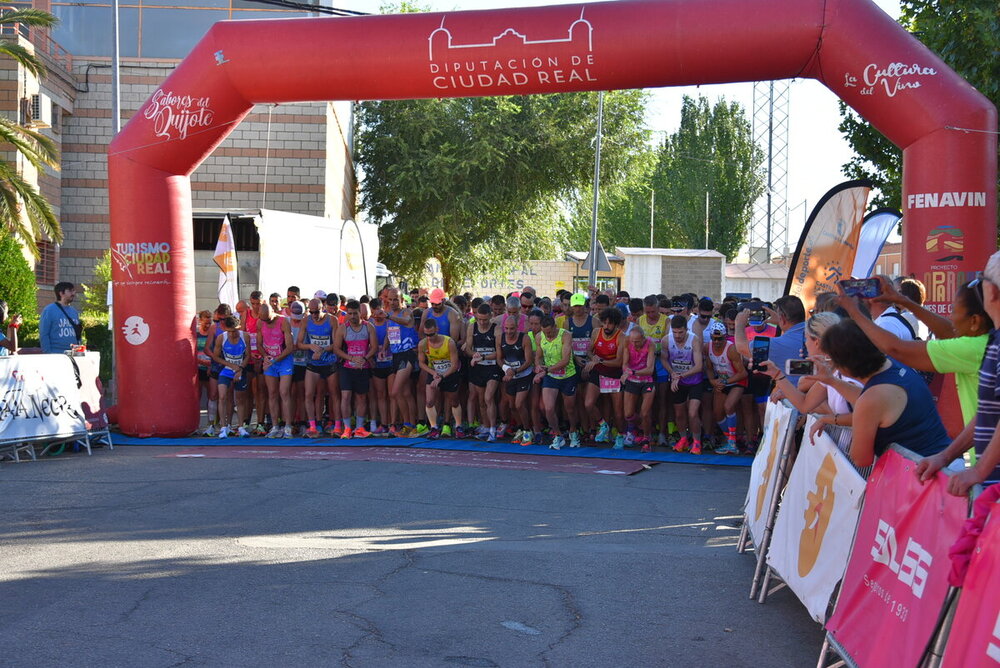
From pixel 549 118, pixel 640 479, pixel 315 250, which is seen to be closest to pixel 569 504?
pixel 640 479

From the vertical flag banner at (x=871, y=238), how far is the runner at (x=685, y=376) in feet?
10.7

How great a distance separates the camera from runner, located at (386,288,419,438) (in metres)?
14.1

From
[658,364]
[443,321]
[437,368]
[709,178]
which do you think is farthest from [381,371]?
[709,178]

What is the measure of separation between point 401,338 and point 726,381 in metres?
4.34

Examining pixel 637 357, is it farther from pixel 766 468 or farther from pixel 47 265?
pixel 47 265

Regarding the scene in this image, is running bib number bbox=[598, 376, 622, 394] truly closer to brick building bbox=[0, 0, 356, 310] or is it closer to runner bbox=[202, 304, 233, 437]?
runner bbox=[202, 304, 233, 437]

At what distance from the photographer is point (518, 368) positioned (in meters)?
13.5

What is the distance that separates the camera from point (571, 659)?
506cm

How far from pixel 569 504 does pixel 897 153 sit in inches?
525

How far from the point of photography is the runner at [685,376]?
12922 millimetres

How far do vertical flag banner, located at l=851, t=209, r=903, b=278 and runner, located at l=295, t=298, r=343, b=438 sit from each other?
717cm

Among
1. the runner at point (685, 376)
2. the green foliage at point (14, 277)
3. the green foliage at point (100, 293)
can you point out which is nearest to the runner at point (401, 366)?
the runner at point (685, 376)

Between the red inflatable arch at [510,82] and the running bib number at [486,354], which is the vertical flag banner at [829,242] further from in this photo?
the running bib number at [486,354]

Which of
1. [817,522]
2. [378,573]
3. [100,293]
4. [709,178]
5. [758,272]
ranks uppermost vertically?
[709,178]
